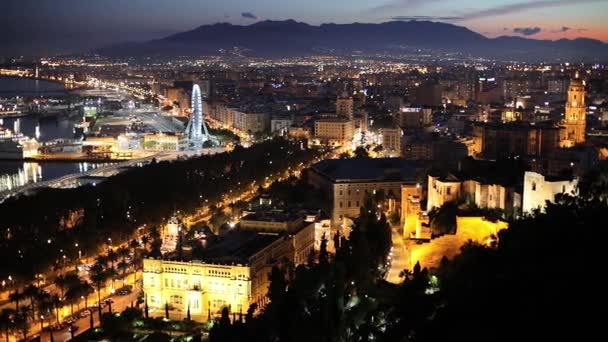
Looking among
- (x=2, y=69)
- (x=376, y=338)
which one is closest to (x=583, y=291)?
(x=376, y=338)

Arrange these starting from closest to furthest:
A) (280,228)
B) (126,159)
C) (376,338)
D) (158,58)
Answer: (376,338) < (280,228) < (126,159) < (158,58)

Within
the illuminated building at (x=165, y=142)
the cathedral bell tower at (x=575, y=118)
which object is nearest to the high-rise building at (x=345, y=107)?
the illuminated building at (x=165, y=142)

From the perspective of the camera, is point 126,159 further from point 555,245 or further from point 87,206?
point 555,245

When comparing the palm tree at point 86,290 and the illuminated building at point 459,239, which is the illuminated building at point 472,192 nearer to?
the illuminated building at point 459,239

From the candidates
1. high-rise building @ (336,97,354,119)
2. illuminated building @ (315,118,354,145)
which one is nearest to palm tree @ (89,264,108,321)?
illuminated building @ (315,118,354,145)

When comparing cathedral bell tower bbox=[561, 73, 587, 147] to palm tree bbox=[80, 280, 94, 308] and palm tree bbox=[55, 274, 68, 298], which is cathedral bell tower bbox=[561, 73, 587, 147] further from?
palm tree bbox=[55, 274, 68, 298]

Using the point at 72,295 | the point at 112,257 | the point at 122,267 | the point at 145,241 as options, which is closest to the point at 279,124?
the point at 145,241
